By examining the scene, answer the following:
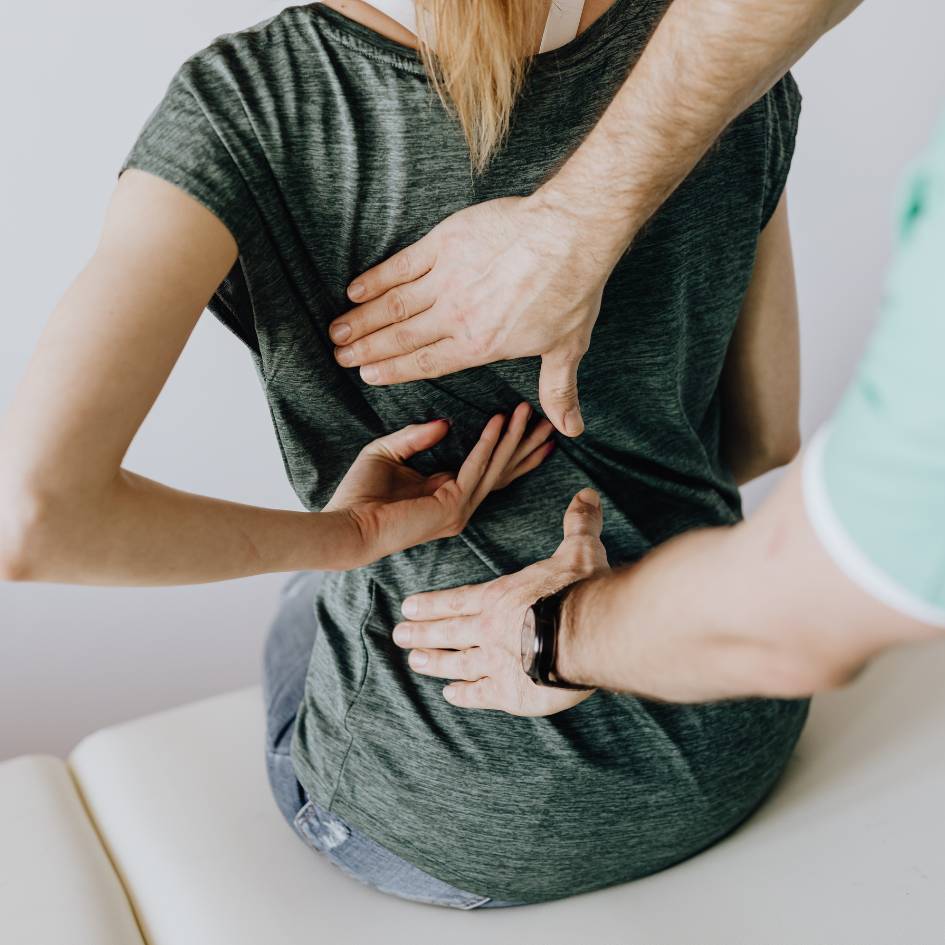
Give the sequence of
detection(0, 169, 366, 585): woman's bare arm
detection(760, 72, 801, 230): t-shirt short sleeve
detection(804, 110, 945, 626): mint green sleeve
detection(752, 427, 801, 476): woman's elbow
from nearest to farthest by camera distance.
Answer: detection(804, 110, 945, 626): mint green sleeve, detection(0, 169, 366, 585): woman's bare arm, detection(760, 72, 801, 230): t-shirt short sleeve, detection(752, 427, 801, 476): woman's elbow

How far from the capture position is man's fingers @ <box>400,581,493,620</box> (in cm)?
96

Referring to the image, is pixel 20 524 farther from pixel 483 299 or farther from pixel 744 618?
pixel 744 618

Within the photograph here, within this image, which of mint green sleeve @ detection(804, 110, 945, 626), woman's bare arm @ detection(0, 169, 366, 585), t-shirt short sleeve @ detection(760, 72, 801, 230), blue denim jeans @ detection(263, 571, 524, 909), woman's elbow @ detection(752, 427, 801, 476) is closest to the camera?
mint green sleeve @ detection(804, 110, 945, 626)

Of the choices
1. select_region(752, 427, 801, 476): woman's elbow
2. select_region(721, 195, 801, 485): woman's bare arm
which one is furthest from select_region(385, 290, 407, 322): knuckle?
select_region(752, 427, 801, 476): woman's elbow

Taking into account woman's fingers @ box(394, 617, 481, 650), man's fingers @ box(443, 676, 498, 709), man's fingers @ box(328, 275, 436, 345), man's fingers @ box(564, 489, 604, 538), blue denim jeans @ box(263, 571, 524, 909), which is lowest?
blue denim jeans @ box(263, 571, 524, 909)

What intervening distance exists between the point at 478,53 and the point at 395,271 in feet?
0.62

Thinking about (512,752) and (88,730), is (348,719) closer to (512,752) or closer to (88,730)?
(512,752)

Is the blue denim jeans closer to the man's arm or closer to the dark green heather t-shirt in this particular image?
the dark green heather t-shirt

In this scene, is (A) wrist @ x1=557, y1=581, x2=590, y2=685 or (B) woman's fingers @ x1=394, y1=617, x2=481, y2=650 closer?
(A) wrist @ x1=557, y1=581, x2=590, y2=685

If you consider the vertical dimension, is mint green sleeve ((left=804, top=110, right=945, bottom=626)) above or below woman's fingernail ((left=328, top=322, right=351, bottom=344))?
above

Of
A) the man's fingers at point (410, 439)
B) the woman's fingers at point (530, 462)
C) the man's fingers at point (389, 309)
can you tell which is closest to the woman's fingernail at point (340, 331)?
the man's fingers at point (389, 309)

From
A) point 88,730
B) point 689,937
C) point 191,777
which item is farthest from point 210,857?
point 88,730

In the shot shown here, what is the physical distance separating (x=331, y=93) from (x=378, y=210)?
96mm

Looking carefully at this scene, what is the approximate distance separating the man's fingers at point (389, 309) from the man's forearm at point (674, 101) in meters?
0.13
